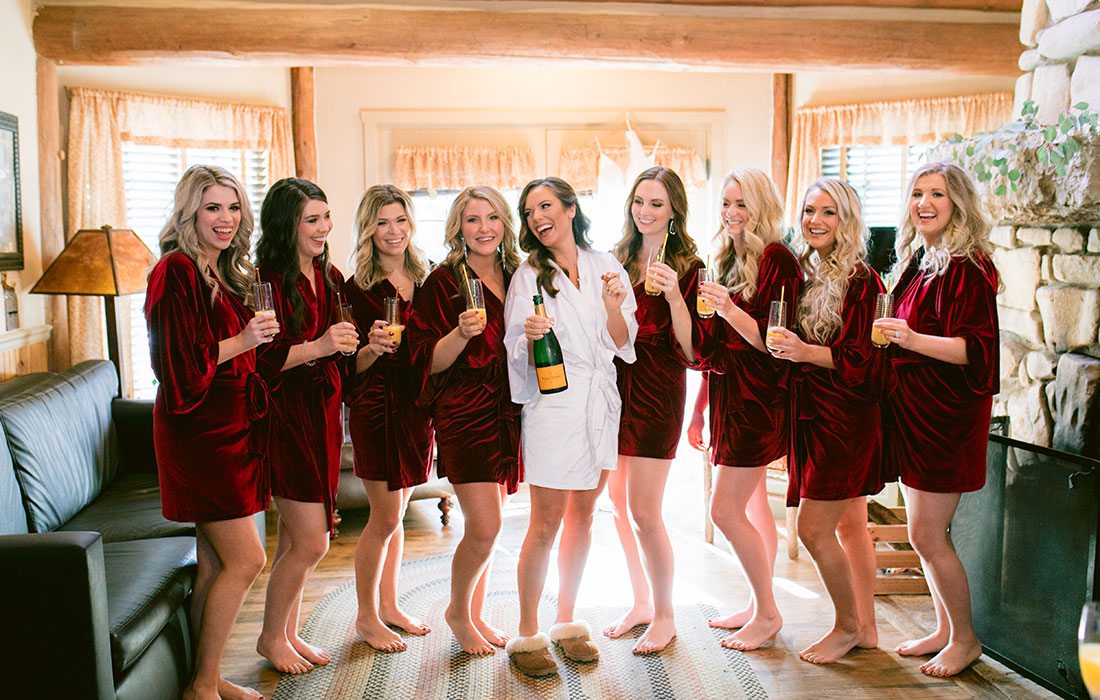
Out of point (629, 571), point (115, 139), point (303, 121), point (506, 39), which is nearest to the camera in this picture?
point (629, 571)

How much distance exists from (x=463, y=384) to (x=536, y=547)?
568 millimetres

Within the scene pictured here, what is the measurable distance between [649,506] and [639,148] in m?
3.80

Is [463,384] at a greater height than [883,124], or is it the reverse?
[883,124]

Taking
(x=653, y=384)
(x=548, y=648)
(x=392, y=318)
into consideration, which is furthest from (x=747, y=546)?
(x=392, y=318)

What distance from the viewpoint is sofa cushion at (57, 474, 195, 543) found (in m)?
3.23

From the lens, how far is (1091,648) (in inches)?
49.6

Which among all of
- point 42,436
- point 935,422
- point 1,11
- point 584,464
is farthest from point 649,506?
point 1,11

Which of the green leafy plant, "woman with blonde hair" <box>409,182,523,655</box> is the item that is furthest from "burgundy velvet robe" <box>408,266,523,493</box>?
the green leafy plant

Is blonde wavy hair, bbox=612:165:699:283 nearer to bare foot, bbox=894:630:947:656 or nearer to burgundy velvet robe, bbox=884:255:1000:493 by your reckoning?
burgundy velvet robe, bbox=884:255:1000:493

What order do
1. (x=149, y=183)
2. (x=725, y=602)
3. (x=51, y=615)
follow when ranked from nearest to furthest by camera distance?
(x=51, y=615) → (x=725, y=602) → (x=149, y=183)

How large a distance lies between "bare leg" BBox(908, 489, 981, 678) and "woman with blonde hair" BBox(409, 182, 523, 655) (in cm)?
132

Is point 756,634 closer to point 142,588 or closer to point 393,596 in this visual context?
point 393,596

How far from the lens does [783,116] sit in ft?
21.4

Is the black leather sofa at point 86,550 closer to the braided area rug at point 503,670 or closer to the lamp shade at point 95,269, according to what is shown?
the lamp shade at point 95,269
